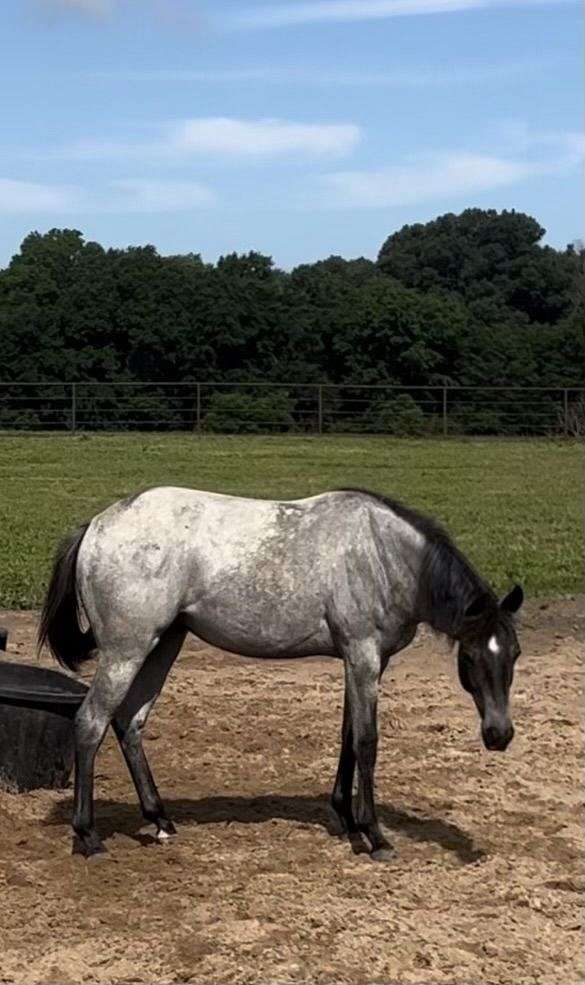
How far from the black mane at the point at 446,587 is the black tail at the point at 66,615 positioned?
1.43 meters

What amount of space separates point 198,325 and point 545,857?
37.4 meters

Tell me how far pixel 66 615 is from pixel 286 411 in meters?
29.7

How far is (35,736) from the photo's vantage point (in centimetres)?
638

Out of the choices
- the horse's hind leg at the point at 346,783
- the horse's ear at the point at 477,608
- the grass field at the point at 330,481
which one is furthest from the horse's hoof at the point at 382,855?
the grass field at the point at 330,481

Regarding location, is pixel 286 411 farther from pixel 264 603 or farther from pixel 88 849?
pixel 88 849

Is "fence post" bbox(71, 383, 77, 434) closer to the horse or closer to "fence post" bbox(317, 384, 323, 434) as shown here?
"fence post" bbox(317, 384, 323, 434)

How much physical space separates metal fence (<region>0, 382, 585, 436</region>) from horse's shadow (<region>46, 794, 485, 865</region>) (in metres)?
28.1

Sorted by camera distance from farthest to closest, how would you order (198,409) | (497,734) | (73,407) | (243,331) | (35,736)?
(243,331) → (198,409) → (73,407) → (35,736) → (497,734)

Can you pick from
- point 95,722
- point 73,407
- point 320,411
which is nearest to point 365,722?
point 95,722

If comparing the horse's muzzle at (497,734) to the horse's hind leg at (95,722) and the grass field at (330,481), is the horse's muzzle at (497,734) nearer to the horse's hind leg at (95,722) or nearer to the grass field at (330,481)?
the horse's hind leg at (95,722)

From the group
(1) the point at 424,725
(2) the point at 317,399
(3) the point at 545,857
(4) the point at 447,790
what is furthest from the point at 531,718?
(2) the point at 317,399

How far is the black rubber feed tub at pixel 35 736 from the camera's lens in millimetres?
6340

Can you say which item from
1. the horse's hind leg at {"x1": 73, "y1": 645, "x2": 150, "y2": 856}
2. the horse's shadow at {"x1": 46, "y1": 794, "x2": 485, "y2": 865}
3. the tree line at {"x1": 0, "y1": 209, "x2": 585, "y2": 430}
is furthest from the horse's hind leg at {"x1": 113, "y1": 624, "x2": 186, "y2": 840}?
the tree line at {"x1": 0, "y1": 209, "x2": 585, "y2": 430}

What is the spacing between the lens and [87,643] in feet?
19.7
